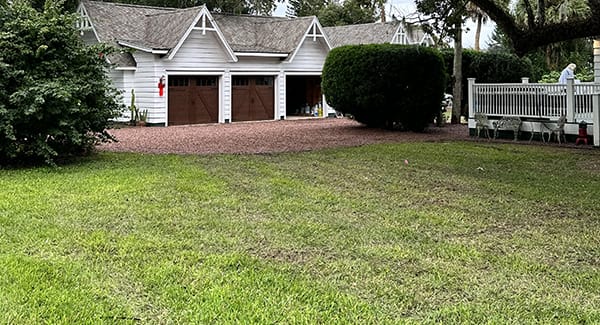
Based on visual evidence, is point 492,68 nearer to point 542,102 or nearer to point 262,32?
point 542,102

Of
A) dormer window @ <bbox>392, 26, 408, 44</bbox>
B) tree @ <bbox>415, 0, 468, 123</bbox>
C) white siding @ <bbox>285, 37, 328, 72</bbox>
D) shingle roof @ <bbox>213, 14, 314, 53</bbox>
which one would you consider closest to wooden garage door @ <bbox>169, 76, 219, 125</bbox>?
shingle roof @ <bbox>213, 14, 314, 53</bbox>

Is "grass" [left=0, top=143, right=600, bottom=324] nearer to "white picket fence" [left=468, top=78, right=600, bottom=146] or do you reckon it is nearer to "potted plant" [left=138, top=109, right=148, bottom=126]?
"white picket fence" [left=468, top=78, right=600, bottom=146]

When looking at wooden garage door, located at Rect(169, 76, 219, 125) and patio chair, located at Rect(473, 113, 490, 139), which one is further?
wooden garage door, located at Rect(169, 76, 219, 125)

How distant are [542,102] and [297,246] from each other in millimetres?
12981

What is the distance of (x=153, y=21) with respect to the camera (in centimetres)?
2683

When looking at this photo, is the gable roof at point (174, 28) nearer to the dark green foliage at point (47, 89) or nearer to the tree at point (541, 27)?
the dark green foliage at point (47, 89)

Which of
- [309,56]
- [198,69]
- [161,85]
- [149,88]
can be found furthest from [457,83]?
[149,88]

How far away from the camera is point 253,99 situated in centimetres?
2761

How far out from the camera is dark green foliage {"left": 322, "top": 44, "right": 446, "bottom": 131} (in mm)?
19359

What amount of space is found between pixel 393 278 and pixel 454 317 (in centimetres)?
90

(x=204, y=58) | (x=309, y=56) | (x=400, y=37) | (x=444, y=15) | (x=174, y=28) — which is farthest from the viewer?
(x=400, y=37)

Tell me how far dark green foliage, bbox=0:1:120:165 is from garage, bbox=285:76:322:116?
63.2 ft

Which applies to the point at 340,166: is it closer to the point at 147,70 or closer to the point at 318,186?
the point at 318,186

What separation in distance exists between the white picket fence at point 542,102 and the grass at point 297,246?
19.0 feet
